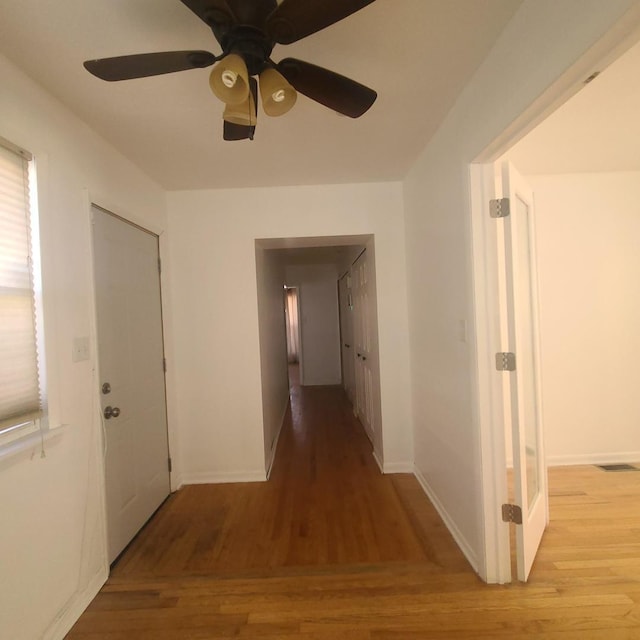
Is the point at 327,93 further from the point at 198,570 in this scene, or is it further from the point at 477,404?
the point at 198,570

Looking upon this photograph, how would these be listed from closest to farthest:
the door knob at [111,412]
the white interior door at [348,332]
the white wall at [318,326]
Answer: the door knob at [111,412] → the white interior door at [348,332] → the white wall at [318,326]

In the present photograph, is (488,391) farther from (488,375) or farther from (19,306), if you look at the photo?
(19,306)

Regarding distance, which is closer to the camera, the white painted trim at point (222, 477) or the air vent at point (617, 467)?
the air vent at point (617, 467)

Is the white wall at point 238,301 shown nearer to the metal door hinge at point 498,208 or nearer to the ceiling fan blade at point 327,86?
the metal door hinge at point 498,208

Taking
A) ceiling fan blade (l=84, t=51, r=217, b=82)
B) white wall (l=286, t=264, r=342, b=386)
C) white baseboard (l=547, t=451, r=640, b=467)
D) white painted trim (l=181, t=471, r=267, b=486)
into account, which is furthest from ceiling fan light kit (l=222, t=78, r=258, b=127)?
white wall (l=286, t=264, r=342, b=386)

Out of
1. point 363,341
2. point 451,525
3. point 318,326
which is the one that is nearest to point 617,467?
→ point 451,525

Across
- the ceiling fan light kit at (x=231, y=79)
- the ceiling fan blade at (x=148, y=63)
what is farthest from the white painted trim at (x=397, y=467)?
the ceiling fan blade at (x=148, y=63)

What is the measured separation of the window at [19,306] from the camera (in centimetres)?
121

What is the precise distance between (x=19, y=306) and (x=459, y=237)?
6.70ft

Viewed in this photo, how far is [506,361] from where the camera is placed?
146cm

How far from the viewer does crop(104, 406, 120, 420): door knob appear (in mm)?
1727

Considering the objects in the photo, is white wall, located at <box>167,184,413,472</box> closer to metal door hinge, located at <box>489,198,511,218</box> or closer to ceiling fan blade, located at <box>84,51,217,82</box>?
metal door hinge, located at <box>489,198,511,218</box>

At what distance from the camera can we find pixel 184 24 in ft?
3.73

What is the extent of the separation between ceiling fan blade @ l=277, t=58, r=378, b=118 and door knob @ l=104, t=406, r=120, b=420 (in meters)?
1.85
